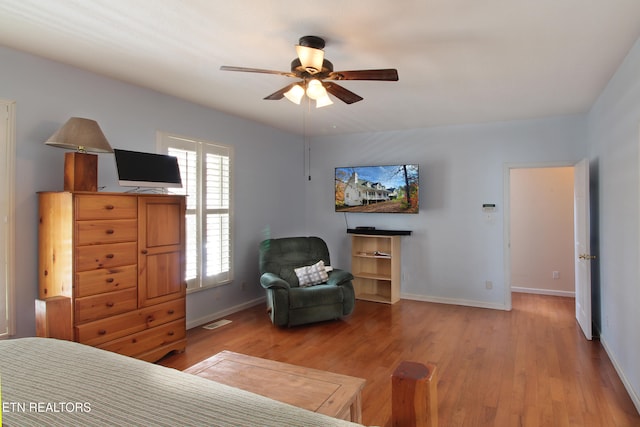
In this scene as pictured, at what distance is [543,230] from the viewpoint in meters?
6.10

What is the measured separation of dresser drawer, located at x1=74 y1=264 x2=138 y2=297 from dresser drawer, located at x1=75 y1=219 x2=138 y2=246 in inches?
9.0

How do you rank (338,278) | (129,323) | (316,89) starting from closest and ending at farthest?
1. (316,89)
2. (129,323)
3. (338,278)

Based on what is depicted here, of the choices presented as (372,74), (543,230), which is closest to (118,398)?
(372,74)

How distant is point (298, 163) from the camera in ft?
20.9

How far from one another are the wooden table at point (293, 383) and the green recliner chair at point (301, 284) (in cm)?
218

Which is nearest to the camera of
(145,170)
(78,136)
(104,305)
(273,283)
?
(78,136)

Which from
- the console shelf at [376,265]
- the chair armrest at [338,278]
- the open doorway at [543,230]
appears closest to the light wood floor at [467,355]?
the console shelf at [376,265]

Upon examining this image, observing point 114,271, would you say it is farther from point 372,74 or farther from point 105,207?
point 372,74

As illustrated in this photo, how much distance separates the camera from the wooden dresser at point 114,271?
8.96 feet

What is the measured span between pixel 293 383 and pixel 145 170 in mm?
2491

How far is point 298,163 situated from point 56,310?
4304mm

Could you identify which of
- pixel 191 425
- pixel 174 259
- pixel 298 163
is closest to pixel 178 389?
pixel 191 425

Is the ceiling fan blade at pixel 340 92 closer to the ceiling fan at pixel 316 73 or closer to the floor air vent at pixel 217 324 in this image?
the ceiling fan at pixel 316 73

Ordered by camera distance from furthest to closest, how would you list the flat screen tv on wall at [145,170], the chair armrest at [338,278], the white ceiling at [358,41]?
the chair armrest at [338,278]
the flat screen tv on wall at [145,170]
the white ceiling at [358,41]
